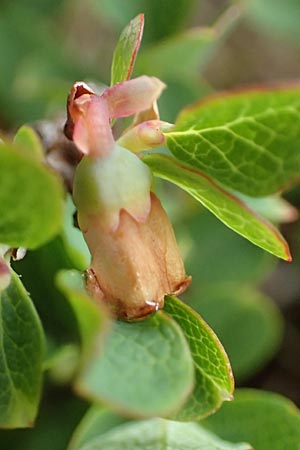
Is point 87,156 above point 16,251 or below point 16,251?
above

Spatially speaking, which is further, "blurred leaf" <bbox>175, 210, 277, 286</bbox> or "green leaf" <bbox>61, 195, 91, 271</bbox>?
"blurred leaf" <bbox>175, 210, 277, 286</bbox>

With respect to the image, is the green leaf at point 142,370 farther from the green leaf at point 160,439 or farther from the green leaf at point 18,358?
the green leaf at point 160,439

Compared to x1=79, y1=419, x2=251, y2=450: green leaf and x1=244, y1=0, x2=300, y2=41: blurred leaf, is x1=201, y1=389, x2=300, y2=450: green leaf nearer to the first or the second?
x1=79, y1=419, x2=251, y2=450: green leaf

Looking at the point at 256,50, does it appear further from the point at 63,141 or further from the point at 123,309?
the point at 123,309

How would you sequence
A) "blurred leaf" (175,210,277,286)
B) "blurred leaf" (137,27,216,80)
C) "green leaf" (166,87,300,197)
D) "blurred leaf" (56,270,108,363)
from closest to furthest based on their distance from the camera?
1. "blurred leaf" (56,270,108,363)
2. "green leaf" (166,87,300,197)
3. "blurred leaf" (137,27,216,80)
4. "blurred leaf" (175,210,277,286)

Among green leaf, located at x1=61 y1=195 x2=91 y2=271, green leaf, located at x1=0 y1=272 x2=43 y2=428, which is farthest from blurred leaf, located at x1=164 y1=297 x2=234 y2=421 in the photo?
green leaf, located at x1=61 y1=195 x2=91 y2=271

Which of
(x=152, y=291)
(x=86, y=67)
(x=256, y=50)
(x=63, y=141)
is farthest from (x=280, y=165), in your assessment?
(x=256, y=50)

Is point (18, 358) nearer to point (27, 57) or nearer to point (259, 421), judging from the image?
point (259, 421)
